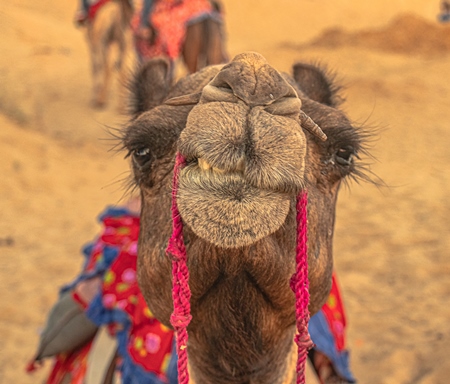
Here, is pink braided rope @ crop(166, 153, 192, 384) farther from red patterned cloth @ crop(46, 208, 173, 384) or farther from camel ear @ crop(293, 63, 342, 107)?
camel ear @ crop(293, 63, 342, 107)

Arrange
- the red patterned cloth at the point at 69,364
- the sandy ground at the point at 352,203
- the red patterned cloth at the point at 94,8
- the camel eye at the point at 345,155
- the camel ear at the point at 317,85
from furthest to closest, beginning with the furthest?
1. the red patterned cloth at the point at 94,8
2. the sandy ground at the point at 352,203
3. the red patterned cloth at the point at 69,364
4. the camel ear at the point at 317,85
5. the camel eye at the point at 345,155

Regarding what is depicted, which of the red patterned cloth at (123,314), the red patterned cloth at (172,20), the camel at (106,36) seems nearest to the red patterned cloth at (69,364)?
the red patterned cloth at (123,314)

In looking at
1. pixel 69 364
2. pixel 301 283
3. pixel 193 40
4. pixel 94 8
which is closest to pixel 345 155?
pixel 301 283

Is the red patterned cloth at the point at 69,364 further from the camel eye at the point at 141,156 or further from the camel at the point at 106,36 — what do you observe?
the camel at the point at 106,36

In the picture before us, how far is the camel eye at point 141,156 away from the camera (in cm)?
185

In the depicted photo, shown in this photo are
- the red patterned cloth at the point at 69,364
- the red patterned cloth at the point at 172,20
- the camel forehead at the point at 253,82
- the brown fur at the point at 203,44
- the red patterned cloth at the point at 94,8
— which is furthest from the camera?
the red patterned cloth at the point at 94,8

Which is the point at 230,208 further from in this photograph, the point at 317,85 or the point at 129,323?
the point at 129,323

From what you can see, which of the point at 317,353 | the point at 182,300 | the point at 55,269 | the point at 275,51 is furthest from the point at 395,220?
the point at 275,51

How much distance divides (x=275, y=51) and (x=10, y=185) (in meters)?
12.4

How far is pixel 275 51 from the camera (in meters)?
18.5

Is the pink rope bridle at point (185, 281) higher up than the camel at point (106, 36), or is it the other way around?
the camel at point (106, 36)

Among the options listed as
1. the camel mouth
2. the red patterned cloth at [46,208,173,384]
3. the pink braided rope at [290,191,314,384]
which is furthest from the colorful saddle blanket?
the camel mouth

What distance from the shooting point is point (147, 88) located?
2355mm

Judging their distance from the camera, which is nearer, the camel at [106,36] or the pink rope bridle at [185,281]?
the pink rope bridle at [185,281]
